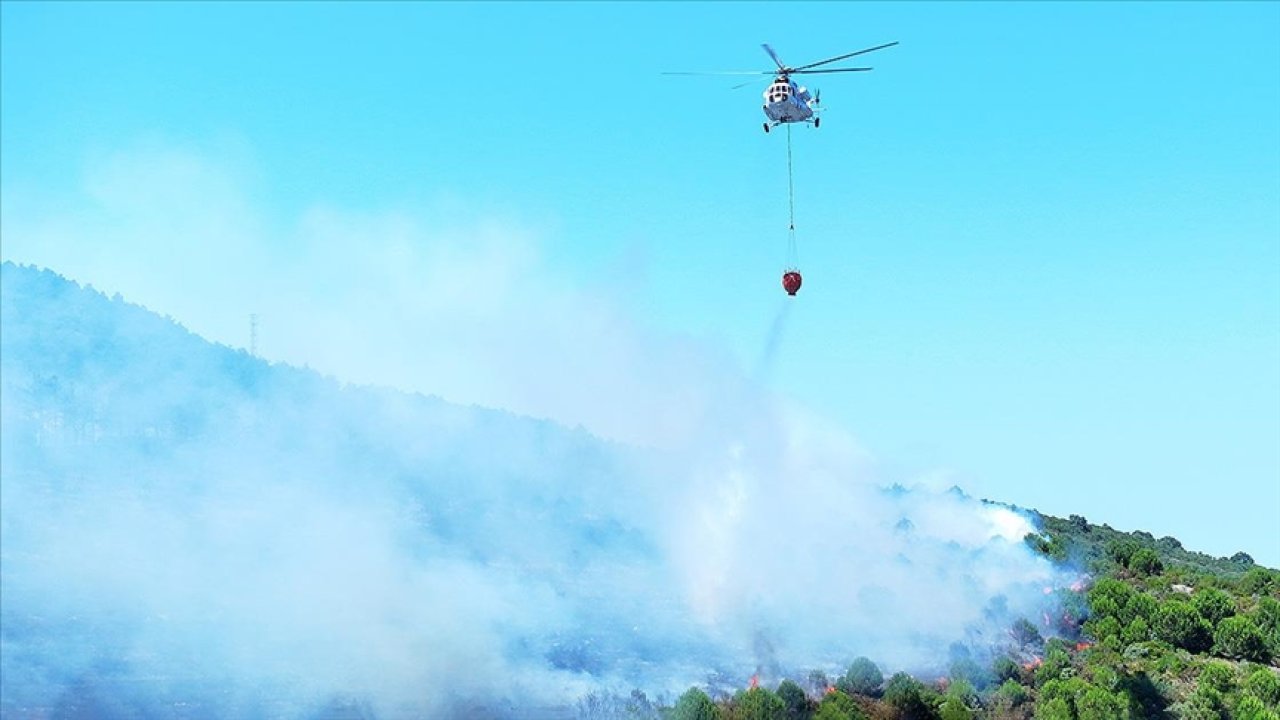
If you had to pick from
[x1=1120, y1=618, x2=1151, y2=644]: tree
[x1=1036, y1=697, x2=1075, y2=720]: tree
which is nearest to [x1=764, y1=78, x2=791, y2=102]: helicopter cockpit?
[x1=1036, y1=697, x2=1075, y2=720]: tree

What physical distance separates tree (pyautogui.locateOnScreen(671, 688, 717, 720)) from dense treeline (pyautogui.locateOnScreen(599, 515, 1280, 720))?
0.07 m

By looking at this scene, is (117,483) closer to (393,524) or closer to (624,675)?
(393,524)

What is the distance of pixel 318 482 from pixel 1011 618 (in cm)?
9750

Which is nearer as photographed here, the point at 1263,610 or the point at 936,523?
the point at 1263,610

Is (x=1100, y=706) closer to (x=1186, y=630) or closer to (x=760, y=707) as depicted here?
(x=760, y=707)

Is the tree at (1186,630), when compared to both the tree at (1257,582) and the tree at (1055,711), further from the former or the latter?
the tree at (1055,711)

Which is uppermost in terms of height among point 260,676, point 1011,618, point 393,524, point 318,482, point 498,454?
point 498,454

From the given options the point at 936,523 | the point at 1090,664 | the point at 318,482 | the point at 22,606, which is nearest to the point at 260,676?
the point at 22,606

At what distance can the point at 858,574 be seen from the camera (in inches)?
4636

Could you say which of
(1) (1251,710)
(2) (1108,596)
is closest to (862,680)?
(1) (1251,710)

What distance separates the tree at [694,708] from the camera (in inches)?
2768

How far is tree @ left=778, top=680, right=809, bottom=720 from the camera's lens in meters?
72.6

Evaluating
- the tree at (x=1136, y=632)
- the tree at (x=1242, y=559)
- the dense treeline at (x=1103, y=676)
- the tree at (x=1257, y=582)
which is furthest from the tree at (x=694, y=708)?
the tree at (x=1242, y=559)

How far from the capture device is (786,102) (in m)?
65.8
